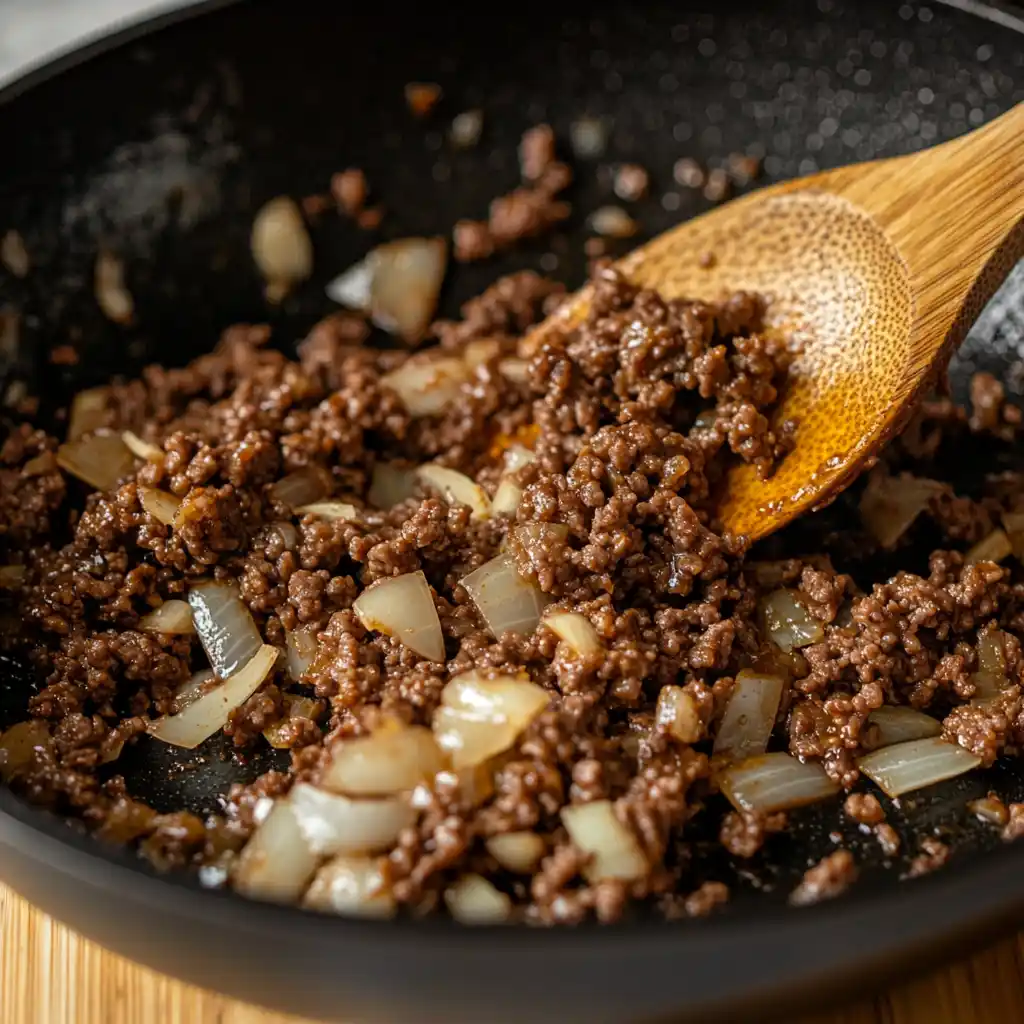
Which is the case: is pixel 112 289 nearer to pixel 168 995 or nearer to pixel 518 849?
pixel 168 995

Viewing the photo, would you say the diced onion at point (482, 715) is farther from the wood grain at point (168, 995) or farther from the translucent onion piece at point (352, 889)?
the wood grain at point (168, 995)

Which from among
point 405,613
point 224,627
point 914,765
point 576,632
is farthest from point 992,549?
point 224,627

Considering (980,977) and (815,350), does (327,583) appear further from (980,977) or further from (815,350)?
(980,977)

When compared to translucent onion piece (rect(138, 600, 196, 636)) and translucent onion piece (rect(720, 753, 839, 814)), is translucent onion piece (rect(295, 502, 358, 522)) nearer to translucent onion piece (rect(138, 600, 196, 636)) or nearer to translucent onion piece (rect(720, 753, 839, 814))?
translucent onion piece (rect(138, 600, 196, 636))

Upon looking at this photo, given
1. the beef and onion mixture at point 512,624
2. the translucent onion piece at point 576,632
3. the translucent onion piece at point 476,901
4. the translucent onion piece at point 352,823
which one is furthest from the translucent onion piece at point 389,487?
the translucent onion piece at point 476,901

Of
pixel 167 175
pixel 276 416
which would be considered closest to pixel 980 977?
pixel 276 416

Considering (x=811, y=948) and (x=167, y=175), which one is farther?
(x=167, y=175)
